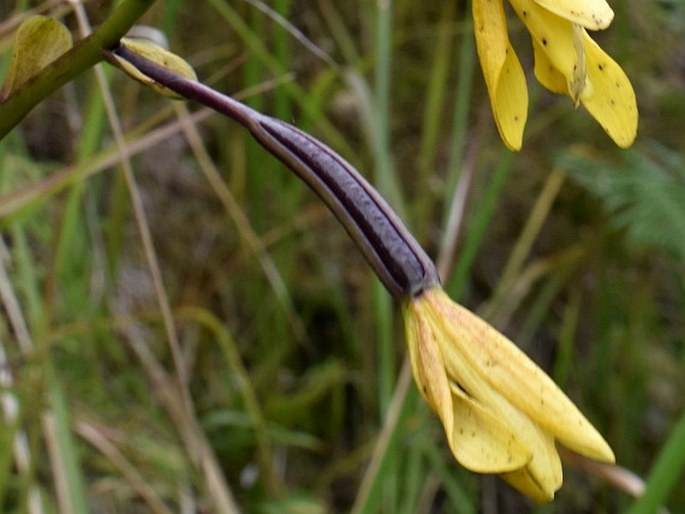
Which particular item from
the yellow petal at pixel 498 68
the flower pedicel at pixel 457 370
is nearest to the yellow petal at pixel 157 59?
the flower pedicel at pixel 457 370

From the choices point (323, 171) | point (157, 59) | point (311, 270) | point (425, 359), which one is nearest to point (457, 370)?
point (425, 359)

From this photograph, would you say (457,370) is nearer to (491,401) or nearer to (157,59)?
(491,401)

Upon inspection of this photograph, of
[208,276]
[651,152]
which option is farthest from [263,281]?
[651,152]

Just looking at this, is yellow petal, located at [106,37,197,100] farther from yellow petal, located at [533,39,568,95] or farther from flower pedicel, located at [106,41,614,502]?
yellow petal, located at [533,39,568,95]

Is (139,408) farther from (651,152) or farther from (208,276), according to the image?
(651,152)

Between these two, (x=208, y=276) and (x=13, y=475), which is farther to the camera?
(x=208, y=276)
